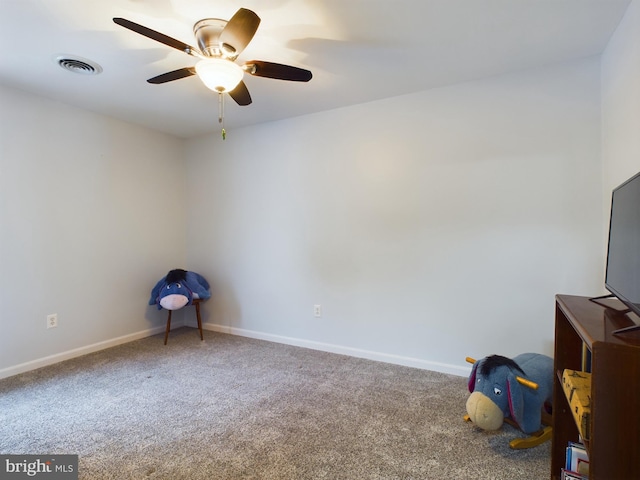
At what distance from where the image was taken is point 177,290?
11.2 feet

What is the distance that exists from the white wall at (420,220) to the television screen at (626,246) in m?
1.04

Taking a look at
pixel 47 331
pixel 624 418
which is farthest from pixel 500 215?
pixel 47 331

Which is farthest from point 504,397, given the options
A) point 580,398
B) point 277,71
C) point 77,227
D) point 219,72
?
point 77,227

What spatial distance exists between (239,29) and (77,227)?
2583 mm

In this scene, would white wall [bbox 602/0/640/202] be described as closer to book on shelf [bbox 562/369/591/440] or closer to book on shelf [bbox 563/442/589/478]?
book on shelf [bbox 562/369/591/440]

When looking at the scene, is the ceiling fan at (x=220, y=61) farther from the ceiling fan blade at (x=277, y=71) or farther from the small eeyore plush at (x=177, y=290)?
the small eeyore plush at (x=177, y=290)

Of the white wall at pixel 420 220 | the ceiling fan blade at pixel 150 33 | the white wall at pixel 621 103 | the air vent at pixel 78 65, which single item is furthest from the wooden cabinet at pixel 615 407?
the air vent at pixel 78 65

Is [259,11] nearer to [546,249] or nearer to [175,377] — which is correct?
[546,249]

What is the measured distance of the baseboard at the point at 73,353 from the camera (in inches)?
104

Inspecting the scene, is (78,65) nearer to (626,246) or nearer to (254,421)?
(254,421)

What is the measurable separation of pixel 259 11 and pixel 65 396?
2750mm

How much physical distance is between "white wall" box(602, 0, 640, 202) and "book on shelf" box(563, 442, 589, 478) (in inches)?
52.4

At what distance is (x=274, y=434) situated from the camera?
6.10 feet

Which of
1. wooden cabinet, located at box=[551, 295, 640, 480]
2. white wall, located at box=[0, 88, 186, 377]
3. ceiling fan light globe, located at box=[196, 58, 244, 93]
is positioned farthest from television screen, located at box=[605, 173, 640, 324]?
white wall, located at box=[0, 88, 186, 377]
